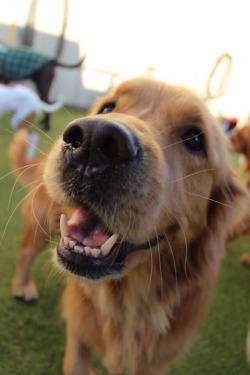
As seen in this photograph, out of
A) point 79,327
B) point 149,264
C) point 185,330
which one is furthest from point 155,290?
point 79,327

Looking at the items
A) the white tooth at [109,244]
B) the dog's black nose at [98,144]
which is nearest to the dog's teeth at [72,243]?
the white tooth at [109,244]

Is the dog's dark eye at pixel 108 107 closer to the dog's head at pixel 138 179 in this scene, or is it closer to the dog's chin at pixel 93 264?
the dog's head at pixel 138 179

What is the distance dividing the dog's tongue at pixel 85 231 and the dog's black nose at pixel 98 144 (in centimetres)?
31

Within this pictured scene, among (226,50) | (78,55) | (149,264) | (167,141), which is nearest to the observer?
(167,141)

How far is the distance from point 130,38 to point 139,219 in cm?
753

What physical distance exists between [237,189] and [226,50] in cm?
768

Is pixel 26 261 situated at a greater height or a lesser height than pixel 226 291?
greater

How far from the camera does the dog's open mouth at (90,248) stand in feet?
3.92

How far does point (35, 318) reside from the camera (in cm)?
212

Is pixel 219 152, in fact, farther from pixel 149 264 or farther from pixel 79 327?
pixel 79 327

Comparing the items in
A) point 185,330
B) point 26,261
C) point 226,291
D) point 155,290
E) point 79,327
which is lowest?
point 226,291

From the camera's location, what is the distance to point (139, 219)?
1084mm

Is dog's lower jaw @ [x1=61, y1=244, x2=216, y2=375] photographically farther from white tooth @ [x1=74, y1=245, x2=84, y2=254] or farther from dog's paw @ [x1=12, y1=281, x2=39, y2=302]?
dog's paw @ [x1=12, y1=281, x2=39, y2=302]

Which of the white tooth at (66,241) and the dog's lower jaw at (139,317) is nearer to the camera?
the white tooth at (66,241)
